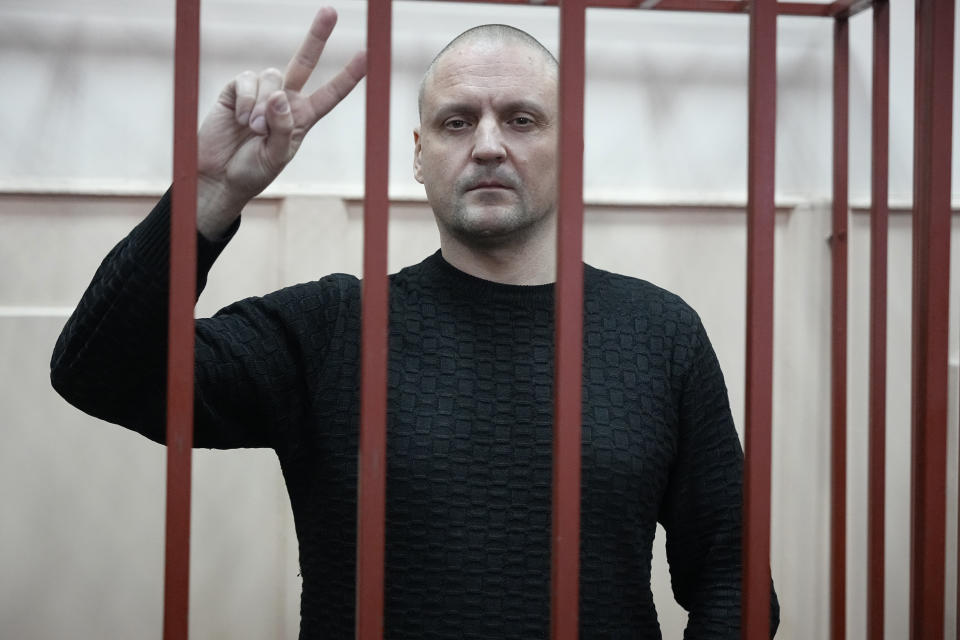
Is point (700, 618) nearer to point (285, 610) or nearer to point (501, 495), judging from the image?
point (501, 495)

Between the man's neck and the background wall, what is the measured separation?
0.64 meters

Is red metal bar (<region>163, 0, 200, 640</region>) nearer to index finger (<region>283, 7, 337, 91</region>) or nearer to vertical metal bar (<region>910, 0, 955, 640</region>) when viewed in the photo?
index finger (<region>283, 7, 337, 91</region>)

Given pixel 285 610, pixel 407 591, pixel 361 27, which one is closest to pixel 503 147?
pixel 407 591

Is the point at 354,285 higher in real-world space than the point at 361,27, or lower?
lower

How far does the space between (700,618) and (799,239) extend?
3.42ft

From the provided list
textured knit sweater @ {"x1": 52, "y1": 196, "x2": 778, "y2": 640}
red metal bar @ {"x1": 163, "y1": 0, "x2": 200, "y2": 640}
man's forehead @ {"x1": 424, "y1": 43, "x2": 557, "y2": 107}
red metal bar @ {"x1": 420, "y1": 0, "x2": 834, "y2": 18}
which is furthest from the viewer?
red metal bar @ {"x1": 420, "y1": 0, "x2": 834, "y2": 18}

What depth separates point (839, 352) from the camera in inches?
62.9

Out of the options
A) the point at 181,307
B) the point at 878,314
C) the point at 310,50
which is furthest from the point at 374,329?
the point at 878,314

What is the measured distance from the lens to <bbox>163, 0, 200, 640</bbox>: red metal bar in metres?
0.53

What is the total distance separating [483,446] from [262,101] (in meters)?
0.48

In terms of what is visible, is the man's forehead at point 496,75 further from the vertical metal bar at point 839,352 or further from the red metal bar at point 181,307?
the vertical metal bar at point 839,352

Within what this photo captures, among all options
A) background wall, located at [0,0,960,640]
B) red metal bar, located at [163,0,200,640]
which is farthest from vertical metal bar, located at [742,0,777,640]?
background wall, located at [0,0,960,640]

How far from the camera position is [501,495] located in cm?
99

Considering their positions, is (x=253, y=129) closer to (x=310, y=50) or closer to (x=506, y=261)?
(x=310, y=50)
